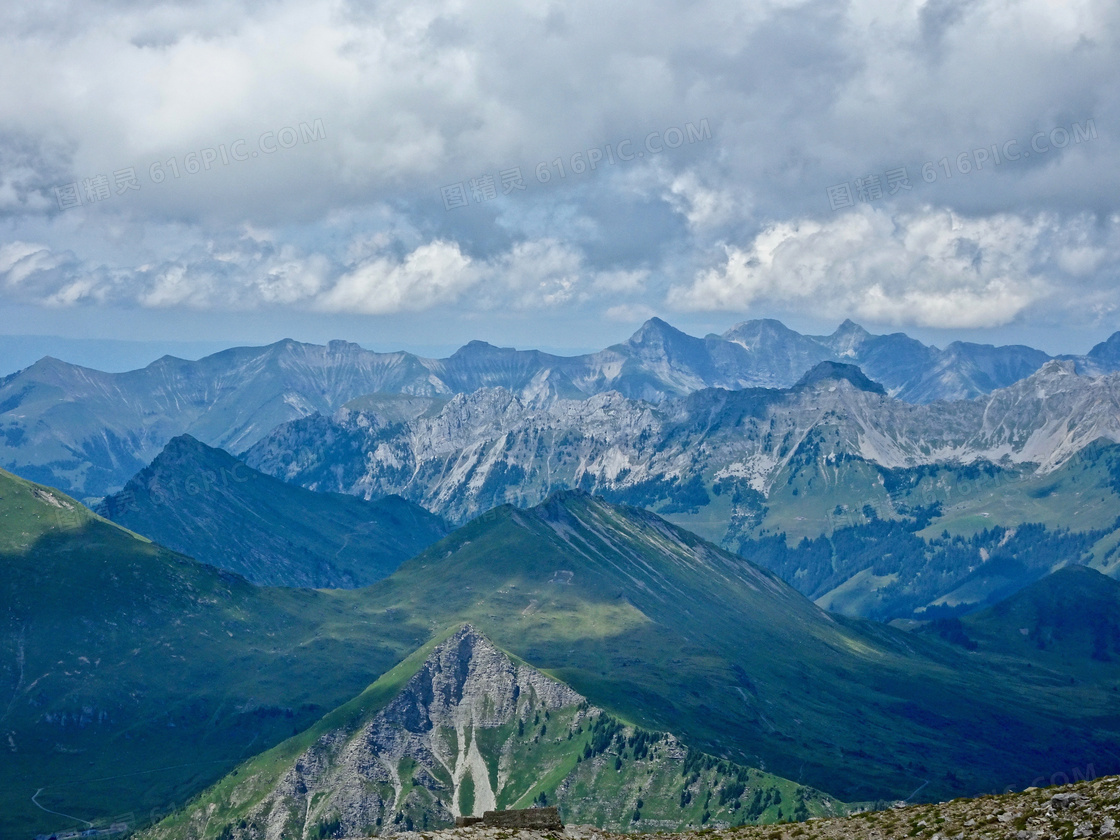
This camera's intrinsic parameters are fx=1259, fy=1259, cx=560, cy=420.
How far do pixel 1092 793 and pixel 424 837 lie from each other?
173 feet

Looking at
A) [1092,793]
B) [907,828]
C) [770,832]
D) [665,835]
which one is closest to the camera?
[1092,793]

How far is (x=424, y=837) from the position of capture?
102m

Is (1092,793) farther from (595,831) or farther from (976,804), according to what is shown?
(595,831)

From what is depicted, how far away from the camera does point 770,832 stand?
114812 millimetres

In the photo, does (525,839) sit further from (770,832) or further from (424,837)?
(770,832)

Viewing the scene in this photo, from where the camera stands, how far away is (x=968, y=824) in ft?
331

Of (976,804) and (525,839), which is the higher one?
(976,804)

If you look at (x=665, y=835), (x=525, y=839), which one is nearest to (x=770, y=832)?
(x=665, y=835)

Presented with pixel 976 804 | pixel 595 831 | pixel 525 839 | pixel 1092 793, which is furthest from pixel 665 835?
pixel 1092 793

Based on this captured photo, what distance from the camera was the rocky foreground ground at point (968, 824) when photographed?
94.5 metres

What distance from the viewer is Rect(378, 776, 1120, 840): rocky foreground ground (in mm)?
94500

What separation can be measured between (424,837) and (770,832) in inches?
1303

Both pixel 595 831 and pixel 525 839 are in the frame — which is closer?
pixel 525 839

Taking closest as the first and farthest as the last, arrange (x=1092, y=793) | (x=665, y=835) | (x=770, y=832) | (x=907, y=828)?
(x=1092, y=793) < (x=907, y=828) < (x=770, y=832) < (x=665, y=835)
